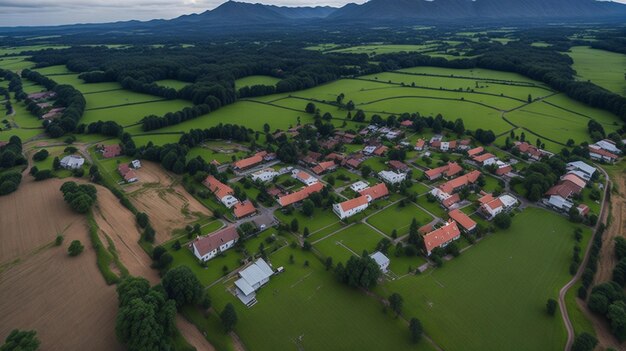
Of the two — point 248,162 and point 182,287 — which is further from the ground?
point 182,287

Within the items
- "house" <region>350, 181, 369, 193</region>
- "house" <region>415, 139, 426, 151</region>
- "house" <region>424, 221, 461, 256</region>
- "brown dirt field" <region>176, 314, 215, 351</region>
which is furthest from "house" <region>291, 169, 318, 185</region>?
"brown dirt field" <region>176, 314, 215, 351</region>

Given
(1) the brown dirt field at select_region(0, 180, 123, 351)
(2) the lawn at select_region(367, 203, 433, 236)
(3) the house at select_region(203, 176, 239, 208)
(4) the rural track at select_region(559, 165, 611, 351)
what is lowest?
(4) the rural track at select_region(559, 165, 611, 351)

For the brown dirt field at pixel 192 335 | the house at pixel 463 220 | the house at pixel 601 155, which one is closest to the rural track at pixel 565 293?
the house at pixel 463 220

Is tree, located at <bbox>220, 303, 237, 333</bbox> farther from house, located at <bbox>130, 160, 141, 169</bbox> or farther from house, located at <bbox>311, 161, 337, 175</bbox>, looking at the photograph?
house, located at <bbox>130, 160, 141, 169</bbox>

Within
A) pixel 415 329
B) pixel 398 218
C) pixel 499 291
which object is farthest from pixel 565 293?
pixel 398 218

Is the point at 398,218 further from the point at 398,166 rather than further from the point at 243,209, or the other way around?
the point at 243,209

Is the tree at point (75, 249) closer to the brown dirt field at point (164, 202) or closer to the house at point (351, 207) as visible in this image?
the brown dirt field at point (164, 202)
